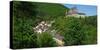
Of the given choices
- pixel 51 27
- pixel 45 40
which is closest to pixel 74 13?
pixel 51 27

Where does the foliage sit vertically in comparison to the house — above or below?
below

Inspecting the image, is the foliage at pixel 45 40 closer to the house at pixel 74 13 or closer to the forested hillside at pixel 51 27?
the forested hillside at pixel 51 27

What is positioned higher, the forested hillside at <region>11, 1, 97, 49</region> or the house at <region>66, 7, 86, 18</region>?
the house at <region>66, 7, 86, 18</region>

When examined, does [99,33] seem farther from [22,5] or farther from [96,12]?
[22,5]

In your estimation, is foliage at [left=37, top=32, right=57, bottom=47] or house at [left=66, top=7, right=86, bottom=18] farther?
house at [left=66, top=7, right=86, bottom=18]

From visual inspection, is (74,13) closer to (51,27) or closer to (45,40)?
(51,27)

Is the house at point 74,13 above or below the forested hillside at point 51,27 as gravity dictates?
above

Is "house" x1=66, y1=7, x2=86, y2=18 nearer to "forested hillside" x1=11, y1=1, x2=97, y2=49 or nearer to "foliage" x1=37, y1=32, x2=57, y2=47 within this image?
"forested hillside" x1=11, y1=1, x2=97, y2=49

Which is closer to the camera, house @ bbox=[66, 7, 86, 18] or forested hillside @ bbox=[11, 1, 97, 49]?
forested hillside @ bbox=[11, 1, 97, 49]

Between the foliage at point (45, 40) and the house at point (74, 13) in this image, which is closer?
the foliage at point (45, 40)

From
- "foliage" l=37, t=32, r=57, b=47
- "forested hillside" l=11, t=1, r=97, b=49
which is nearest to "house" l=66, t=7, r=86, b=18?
"forested hillside" l=11, t=1, r=97, b=49

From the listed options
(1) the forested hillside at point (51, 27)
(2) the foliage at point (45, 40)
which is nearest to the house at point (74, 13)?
(1) the forested hillside at point (51, 27)
